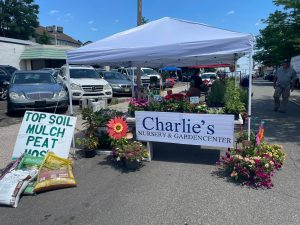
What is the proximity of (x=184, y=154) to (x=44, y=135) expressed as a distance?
283 centimetres

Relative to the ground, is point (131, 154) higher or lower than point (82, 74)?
lower

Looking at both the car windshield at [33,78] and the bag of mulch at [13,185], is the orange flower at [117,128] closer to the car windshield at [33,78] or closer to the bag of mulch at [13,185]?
the bag of mulch at [13,185]

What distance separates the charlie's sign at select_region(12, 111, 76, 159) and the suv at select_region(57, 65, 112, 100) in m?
7.82

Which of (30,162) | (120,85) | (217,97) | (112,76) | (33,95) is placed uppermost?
(112,76)

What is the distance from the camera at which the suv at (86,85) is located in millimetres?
13523

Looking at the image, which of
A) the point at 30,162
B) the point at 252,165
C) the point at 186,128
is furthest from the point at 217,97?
the point at 30,162

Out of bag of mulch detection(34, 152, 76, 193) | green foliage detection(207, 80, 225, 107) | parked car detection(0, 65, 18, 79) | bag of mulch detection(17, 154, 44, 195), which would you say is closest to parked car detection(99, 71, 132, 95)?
parked car detection(0, 65, 18, 79)

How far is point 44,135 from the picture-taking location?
567 centimetres

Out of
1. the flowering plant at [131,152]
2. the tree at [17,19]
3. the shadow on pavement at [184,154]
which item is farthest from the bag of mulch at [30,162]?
the tree at [17,19]

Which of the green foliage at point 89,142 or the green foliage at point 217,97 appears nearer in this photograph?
the green foliage at point 89,142

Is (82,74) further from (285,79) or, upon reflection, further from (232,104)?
(232,104)

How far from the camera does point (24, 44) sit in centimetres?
3484

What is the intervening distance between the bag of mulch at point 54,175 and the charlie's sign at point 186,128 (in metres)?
1.66

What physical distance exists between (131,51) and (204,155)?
2580 millimetres
